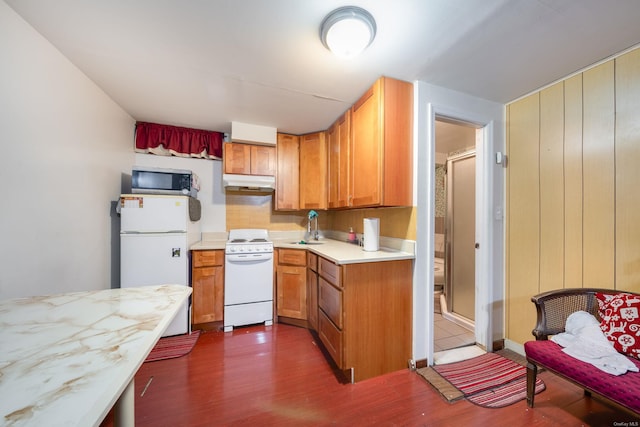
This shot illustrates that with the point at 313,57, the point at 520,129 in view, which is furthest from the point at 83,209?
the point at 520,129

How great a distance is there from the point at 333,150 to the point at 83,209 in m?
2.30

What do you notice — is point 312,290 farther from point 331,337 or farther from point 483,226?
point 483,226

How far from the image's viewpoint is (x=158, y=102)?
7.07 ft

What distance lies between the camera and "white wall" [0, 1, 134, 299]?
48.2 inches

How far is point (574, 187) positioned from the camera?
169 centimetres

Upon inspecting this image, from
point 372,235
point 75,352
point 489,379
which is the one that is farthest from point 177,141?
point 489,379

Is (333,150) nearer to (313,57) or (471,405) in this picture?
(313,57)

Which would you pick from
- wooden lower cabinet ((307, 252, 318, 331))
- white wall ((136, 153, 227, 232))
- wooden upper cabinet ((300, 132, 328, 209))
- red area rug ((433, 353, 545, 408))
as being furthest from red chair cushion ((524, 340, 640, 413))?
white wall ((136, 153, 227, 232))

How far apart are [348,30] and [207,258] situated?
233cm

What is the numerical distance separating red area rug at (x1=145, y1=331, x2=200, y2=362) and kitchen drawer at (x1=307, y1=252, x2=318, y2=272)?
4.32 feet

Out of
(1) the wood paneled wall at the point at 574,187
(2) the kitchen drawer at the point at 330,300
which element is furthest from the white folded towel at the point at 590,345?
(2) the kitchen drawer at the point at 330,300

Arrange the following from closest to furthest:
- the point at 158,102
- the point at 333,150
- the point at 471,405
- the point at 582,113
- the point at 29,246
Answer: the point at 29,246 < the point at 471,405 < the point at 582,113 < the point at 158,102 < the point at 333,150

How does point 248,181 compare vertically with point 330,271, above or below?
above

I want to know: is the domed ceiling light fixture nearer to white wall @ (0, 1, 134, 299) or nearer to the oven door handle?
white wall @ (0, 1, 134, 299)
